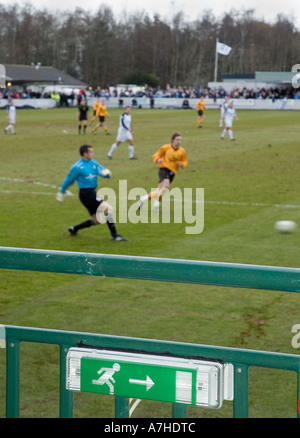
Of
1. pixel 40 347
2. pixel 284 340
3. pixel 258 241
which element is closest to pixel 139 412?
pixel 40 347

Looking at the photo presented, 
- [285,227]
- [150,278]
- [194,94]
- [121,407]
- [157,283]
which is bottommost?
[157,283]

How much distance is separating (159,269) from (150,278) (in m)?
0.06

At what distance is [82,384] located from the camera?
290cm

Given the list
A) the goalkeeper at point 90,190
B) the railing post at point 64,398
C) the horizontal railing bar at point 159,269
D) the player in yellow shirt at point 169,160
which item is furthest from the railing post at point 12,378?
the player in yellow shirt at point 169,160

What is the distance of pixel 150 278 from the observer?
9.39ft

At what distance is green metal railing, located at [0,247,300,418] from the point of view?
275 centimetres

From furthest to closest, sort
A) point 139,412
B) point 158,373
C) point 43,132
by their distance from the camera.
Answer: point 43,132 → point 139,412 → point 158,373

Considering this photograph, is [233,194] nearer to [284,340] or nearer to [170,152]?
[170,152]

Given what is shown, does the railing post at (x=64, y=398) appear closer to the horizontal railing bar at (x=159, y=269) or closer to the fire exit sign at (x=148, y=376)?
the fire exit sign at (x=148, y=376)

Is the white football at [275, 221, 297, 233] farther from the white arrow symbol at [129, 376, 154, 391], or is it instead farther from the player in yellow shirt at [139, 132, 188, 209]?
the white arrow symbol at [129, 376, 154, 391]

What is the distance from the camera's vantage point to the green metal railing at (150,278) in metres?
2.75

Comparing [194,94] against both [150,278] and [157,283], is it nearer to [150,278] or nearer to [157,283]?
[157,283]

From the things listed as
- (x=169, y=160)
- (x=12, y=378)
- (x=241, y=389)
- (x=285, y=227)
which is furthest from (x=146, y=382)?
(x=169, y=160)

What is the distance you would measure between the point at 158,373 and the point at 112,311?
19.8 feet
